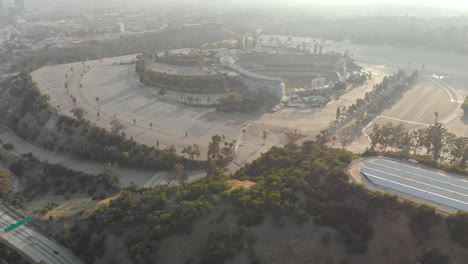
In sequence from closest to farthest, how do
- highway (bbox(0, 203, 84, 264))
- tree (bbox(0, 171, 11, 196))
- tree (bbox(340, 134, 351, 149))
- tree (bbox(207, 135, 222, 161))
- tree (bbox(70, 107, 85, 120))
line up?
1. highway (bbox(0, 203, 84, 264))
2. tree (bbox(0, 171, 11, 196))
3. tree (bbox(207, 135, 222, 161))
4. tree (bbox(340, 134, 351, 149))
5. tree (bbox(70, 107, 85, 120))

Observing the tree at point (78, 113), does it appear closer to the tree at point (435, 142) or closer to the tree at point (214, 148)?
the tree at point (214, 148)

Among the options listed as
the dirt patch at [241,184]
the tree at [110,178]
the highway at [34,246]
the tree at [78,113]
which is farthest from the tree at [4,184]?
the dirt patch at [241,184]

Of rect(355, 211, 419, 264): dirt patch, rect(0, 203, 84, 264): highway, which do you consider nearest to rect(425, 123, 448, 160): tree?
rect(355, 211, 419, 264): dirt patch

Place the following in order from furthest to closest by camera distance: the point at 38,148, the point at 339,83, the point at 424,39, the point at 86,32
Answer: the point at 86,32 < the point at 424,39 < the point at 339,83 < the point at 38,148

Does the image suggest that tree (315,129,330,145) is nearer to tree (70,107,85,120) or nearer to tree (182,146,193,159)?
tree (182,146,193,159)

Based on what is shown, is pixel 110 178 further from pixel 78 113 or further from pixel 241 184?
pixel 78 113

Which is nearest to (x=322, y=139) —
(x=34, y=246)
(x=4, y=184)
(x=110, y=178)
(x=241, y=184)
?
(x=241, y=184)

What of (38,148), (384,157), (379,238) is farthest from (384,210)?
(38,148)

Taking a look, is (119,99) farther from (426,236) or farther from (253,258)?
(426,236)
